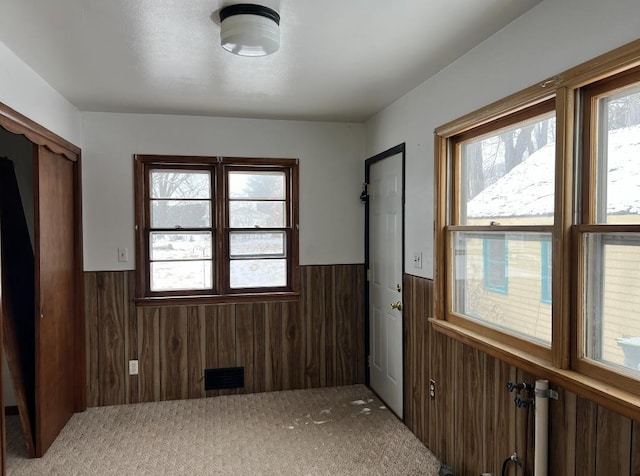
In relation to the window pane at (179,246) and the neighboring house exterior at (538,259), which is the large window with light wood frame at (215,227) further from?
the neighboring house exterior at (538,259)

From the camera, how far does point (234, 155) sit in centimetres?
386

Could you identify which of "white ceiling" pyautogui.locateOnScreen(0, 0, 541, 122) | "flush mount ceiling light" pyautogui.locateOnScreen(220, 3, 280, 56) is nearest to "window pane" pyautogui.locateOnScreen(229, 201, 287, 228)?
"white ceiling" pyautogui.locateOnScreen(0, 0, 541, 122)

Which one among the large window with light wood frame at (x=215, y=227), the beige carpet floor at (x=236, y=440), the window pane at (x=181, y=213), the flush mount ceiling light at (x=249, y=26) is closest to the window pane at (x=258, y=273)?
the large window with light wood frame at (x=215, y=227)

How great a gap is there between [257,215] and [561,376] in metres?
2.73

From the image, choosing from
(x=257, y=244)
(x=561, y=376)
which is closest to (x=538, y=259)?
(x=561, y=376)

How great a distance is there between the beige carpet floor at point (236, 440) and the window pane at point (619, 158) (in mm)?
1847

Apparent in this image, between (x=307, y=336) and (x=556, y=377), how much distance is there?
249 centimetres

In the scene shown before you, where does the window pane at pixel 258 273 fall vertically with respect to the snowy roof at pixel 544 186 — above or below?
below

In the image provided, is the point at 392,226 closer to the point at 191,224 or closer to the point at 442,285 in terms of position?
the point at 442,285

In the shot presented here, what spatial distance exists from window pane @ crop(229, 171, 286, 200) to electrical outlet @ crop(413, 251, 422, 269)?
1431 mm

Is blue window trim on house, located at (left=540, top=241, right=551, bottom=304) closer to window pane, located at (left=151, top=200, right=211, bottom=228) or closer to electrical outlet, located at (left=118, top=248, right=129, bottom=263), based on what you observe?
window pane, located at (left=151, top=200, right=211, bottom=228)

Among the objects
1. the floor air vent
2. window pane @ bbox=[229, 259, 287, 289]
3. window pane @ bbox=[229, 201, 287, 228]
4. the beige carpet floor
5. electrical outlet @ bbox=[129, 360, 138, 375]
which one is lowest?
the beige carpet floor

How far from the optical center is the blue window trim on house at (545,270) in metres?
1.97

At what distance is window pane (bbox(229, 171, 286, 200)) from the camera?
391cm
